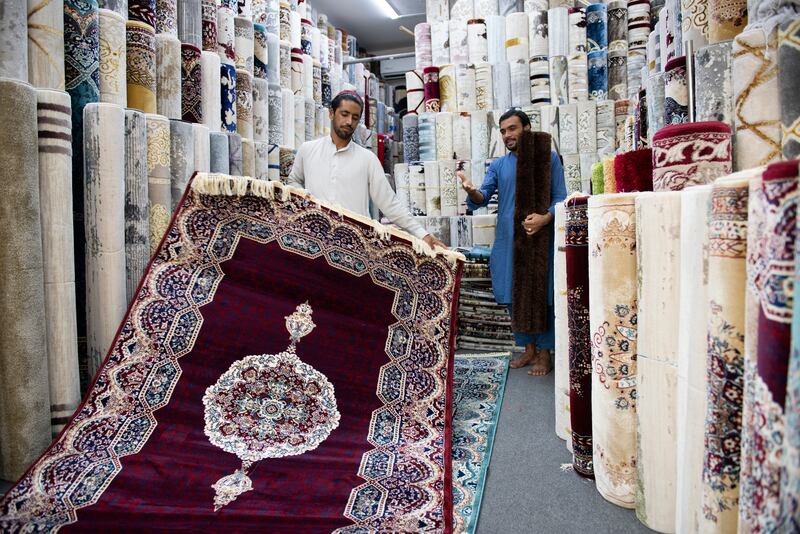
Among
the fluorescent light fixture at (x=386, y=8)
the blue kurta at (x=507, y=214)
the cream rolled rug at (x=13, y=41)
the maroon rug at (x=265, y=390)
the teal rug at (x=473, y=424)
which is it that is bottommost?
the teal rug at (x=473, y=424)

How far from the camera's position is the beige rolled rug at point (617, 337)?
4.73ft

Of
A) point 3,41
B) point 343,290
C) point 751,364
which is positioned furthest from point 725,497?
point 3,41

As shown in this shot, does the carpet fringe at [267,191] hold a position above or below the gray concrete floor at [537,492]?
above

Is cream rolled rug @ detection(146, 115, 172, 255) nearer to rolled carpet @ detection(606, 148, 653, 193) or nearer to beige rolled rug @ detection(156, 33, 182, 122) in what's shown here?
beige rolled rug @ detection(156, 33, 182, 122)

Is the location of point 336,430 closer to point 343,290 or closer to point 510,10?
point 343,290

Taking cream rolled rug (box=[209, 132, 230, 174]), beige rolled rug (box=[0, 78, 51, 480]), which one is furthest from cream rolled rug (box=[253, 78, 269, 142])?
beige rolled rug (box=[0, 78, 51, 480])

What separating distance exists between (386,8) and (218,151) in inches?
166

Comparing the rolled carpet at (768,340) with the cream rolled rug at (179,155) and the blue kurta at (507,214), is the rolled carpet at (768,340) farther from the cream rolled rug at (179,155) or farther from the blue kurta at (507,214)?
the cream rolled rug at (179,155)

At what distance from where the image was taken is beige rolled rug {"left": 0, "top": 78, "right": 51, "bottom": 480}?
5.31ft

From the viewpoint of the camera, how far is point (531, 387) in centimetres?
263

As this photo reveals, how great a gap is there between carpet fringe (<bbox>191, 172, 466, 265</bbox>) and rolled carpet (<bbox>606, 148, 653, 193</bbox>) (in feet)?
2.48

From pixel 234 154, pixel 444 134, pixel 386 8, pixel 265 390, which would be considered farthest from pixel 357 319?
pixel 386 8

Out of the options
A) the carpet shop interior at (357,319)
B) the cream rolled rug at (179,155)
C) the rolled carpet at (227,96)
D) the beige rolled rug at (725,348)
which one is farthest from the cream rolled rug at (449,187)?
the beige rolled rug at (725,348)

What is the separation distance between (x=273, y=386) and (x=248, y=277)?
0.44m
